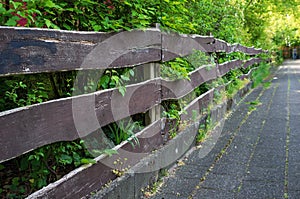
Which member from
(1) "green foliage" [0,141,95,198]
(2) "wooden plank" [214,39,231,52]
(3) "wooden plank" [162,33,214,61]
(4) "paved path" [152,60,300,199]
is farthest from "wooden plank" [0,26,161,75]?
(2) "wooden plank" [214,39,231,52]

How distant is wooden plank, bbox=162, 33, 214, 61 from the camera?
11.6 ft

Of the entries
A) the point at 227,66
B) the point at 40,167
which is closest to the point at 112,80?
the point at 40,167

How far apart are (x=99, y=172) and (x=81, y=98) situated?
0.52m

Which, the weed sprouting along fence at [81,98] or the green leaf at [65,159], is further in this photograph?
the green leaf at [65,159]

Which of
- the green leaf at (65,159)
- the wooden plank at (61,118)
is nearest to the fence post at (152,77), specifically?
the wooden plank at (61,118)

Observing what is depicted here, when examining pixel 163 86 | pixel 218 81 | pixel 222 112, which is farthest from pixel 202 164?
pixel 218 81

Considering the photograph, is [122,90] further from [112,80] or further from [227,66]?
[227,66]

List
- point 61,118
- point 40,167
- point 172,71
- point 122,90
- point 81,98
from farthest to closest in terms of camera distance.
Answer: point 172,71 < point 122,90 < point 40,167 < point 81,98 < point 61,118

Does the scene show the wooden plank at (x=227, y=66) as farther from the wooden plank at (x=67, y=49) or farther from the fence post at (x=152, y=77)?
the wooden plank at (x=67, y=49)

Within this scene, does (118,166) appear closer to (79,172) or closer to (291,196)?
(79,172)

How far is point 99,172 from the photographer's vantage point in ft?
8.00

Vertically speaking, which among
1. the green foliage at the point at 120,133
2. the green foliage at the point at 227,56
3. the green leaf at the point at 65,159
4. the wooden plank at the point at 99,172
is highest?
the green foliage at the point at 227,56

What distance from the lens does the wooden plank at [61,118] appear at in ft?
5.64

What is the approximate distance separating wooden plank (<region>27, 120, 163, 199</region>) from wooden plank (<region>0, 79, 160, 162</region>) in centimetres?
22
